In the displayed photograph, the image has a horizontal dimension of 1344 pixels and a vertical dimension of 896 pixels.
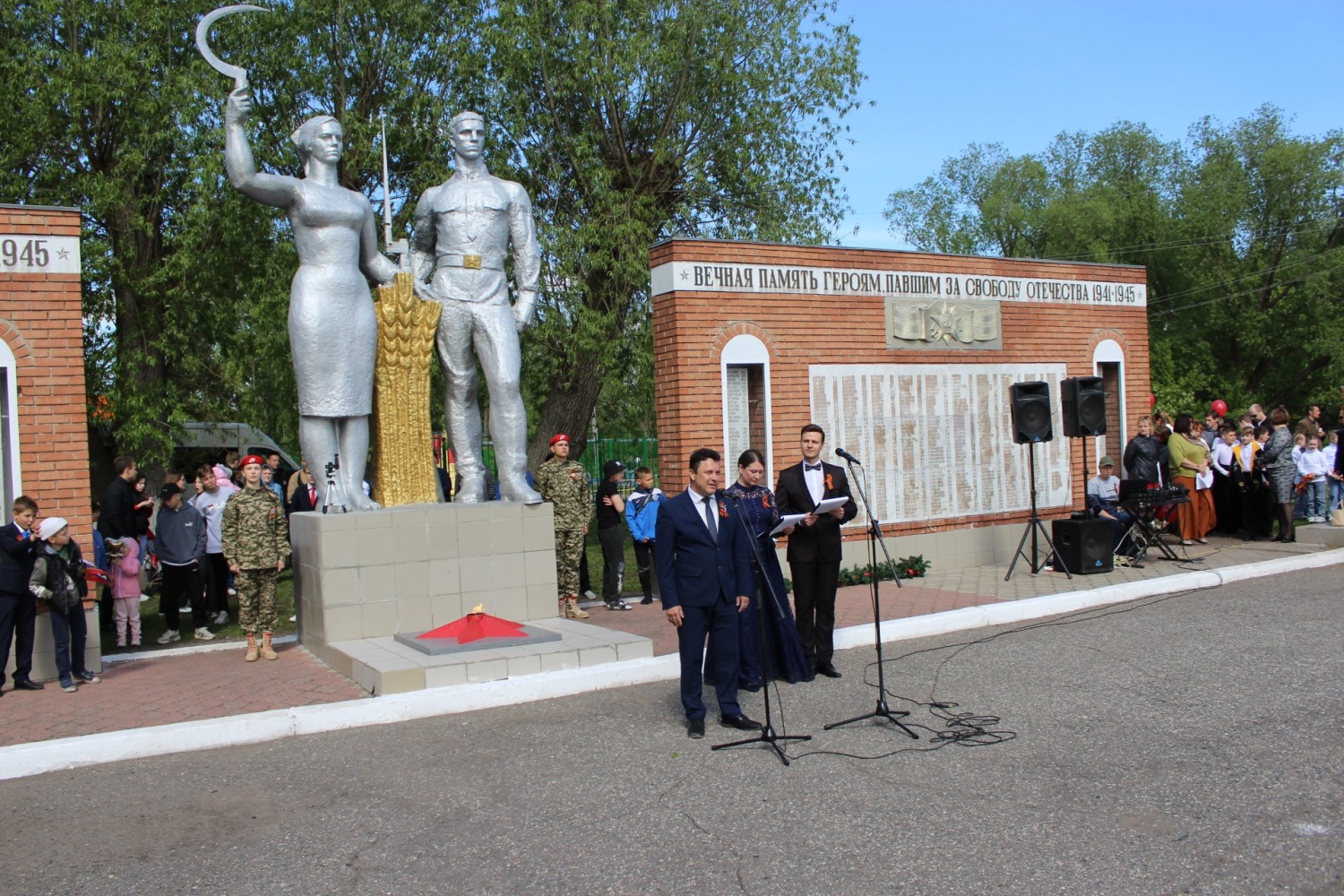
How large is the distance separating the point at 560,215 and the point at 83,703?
12.4 m

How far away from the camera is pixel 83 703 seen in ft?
25.0

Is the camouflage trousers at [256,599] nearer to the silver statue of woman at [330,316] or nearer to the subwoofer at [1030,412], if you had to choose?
the silver statue of woman at [330,316]

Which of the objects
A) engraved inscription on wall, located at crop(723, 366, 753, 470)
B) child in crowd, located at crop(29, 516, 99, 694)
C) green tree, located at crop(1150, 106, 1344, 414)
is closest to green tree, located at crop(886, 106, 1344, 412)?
green tree, located at crop(1150, 106, 1344, 414)

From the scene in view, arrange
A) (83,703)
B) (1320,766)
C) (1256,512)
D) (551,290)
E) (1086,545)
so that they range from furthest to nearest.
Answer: (551,290) < (1256,512) < (1086,545) < (83,703) < (1320,766)

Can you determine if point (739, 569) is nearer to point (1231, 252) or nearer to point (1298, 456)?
point (1298, 456)

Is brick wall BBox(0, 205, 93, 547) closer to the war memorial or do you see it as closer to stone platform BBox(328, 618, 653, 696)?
the war memorial

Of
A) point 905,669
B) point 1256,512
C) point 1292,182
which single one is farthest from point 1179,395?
point 905,669

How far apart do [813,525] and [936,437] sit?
6408 mm

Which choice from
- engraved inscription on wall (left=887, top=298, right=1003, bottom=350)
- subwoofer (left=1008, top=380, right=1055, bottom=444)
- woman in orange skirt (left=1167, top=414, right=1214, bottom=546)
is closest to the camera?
subwoofer (left=1008, top=380, right=1055, bottom=444)

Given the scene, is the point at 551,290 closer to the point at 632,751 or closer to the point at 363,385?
the point at 363,385

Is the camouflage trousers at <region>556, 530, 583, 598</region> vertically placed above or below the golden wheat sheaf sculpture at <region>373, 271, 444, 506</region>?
below

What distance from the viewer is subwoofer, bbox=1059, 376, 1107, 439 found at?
12.7 m

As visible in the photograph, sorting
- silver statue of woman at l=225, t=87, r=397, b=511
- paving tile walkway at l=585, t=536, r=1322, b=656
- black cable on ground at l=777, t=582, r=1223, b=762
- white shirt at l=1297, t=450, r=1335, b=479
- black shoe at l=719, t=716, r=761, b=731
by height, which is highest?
silver statue of woman at l=225, t=87, r=397, b=511

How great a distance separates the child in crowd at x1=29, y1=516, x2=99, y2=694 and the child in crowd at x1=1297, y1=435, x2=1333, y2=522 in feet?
47.8
